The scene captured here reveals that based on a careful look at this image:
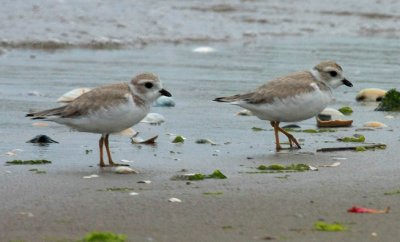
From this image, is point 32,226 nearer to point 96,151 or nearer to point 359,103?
point 96,151

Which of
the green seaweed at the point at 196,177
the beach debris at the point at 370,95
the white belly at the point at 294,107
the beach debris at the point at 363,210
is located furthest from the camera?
the beach debris at the point at 370,95

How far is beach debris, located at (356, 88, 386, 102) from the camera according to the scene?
34.0ft

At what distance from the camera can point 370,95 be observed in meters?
10.4

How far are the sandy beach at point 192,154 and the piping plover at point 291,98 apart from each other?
27 centimetres

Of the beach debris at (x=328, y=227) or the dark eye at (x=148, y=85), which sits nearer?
the beach debris at (x=328, y=227)

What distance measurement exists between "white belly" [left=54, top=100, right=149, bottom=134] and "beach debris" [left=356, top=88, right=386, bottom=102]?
12.7ft

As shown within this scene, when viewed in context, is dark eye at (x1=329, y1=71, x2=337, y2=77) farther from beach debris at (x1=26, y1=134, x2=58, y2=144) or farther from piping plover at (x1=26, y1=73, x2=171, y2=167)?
beach debris at (x1=26, y1=134, x2=58, y2=144)

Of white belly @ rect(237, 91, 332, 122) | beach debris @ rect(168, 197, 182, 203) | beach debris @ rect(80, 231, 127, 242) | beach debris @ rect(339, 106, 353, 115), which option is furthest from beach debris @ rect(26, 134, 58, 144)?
beach debris @ rect(339, 106, 353, 115)

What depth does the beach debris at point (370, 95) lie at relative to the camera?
10359 mm

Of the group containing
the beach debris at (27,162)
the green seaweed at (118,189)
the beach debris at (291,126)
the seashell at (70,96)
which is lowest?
the green seaweed at (118,189)

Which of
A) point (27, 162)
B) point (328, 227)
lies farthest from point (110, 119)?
point (328, 227)

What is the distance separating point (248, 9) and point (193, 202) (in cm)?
1367

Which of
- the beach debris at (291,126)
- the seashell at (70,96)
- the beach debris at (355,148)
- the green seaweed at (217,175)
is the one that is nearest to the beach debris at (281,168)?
the green seaweed at (217,175)

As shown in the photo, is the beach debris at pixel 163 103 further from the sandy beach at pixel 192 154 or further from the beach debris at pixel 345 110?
the beach debris at pixel 345 110
